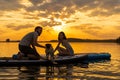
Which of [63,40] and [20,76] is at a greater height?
[63,40]

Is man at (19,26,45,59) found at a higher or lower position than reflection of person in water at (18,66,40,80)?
higher

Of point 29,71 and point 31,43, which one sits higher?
point 31,43

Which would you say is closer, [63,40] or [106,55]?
[63,40]

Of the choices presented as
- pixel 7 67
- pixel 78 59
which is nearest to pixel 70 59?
pixel 78 59

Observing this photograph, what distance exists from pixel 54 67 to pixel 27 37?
8.10ft

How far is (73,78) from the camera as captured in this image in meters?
14.2

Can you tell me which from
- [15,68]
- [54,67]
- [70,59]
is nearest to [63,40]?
[70,59]

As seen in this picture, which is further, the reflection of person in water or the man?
the man

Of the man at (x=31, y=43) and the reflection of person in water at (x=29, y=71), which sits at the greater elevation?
the man at (x=31, y=43)

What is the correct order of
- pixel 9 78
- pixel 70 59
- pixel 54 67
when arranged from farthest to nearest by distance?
pixel 70 59, pixel 54 67, pixel 9 78

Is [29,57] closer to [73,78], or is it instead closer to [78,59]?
[78,59]

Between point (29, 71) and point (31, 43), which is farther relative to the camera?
point (31, 43)

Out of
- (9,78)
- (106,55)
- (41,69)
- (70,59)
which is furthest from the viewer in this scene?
(106,55)

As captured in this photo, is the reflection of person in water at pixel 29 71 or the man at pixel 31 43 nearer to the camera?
the reflection of person in water at pixel 29 71
